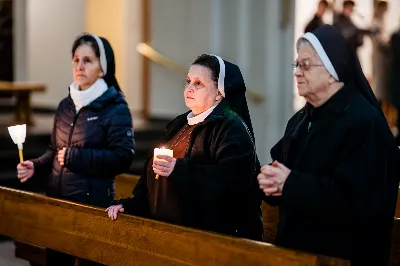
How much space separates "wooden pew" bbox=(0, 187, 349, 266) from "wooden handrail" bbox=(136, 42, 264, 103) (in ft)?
19.0

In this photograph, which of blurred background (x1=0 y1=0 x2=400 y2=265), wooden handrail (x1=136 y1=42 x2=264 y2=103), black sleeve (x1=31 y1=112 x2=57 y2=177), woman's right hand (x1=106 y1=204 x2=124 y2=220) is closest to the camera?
woman's right hand (x1=106 y1=204 x2=124 y2=220)

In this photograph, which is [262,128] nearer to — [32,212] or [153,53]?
[153,53]

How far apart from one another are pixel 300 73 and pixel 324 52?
0.15m

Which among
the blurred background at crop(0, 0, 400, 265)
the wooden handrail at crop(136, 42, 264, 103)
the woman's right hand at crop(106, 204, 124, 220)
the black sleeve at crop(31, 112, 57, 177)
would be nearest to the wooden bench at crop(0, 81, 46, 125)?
the blurred background at crop(0, 0, 400, 265)

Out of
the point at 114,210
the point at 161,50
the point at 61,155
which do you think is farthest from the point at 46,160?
the point at 161,50

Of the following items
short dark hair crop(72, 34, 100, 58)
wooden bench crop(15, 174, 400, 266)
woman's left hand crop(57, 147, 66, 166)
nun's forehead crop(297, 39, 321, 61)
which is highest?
nun's forehead crop(297, 39, 321, 61)

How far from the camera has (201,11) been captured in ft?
36.3

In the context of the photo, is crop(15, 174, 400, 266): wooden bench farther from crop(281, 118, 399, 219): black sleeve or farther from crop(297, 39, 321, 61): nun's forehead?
crop(297, 39, 321, 61): nun's forehead

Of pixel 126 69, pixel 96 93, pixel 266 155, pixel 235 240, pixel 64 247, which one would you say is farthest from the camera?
pixel 126 69

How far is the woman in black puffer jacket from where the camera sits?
5207 millimetres

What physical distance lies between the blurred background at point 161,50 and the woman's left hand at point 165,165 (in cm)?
512

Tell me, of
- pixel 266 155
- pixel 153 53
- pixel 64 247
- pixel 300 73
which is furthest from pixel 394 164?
pixel 153 53

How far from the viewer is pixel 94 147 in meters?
5.26

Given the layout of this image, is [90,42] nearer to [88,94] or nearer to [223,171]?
[88,94]
